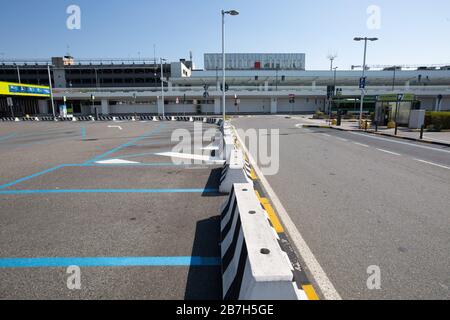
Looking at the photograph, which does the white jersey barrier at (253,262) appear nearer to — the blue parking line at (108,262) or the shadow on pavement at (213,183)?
the blue parking line at (108,262)

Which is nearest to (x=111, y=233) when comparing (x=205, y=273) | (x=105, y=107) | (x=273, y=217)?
(x=205, y=273)

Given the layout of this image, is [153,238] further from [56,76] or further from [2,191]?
[56,76]

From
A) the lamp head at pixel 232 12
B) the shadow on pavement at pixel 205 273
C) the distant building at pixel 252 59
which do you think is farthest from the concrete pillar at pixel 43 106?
the distant building at pixel 252 59

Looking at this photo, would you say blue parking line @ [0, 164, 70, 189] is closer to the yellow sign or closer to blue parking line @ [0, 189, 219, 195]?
blue parking line @ [0, 189, 219, 195]

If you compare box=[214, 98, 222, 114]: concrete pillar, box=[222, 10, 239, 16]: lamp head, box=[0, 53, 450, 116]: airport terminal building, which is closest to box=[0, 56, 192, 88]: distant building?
box=[0, 53, 450, 116]: airport terminal building

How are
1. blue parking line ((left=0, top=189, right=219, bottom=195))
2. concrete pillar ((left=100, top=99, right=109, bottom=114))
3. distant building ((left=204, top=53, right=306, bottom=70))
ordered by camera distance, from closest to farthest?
blue parking line ((left=0, top=189, right=219, bottom=195)) < concrete pillar ((left=100, top=99, right=109, bottom=114)) < distant building ((left=204, top=53, right=306, bottom=70))

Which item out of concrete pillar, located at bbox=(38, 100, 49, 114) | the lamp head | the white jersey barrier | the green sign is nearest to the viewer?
the white jersey barrier

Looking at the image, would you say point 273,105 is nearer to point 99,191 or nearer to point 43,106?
point 43,106

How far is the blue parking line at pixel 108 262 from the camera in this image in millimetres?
3434

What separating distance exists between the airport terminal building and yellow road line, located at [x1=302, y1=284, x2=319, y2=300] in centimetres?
3693

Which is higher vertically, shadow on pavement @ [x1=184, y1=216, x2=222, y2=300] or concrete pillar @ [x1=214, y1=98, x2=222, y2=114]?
concrete pillar @ [x1=214, y1=98, x2=222, y2=114]

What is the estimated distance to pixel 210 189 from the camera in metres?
6.63

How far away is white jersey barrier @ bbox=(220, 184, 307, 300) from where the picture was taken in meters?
2.18
